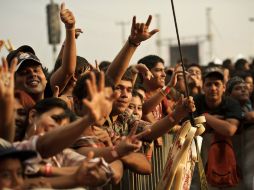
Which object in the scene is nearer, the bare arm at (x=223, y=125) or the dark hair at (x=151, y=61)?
the bare arm at (x=223, y=125)

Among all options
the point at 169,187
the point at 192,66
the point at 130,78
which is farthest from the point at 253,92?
the point at 169,187

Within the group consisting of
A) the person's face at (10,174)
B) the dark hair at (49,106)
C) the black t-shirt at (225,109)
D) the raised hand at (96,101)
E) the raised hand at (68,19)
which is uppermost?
the raised hand at (68,19)

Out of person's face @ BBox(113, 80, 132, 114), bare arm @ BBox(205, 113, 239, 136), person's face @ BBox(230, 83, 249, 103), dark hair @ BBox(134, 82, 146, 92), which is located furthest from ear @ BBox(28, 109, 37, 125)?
person's face @ BBox(230, 83, 249, 103)

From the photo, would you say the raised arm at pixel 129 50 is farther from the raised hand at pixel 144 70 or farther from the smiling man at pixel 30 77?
the raised hand at pixel 144 70

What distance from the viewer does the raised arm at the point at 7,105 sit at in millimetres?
5121

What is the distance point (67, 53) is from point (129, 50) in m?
0.52

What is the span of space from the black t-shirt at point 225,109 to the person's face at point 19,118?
11.9ft

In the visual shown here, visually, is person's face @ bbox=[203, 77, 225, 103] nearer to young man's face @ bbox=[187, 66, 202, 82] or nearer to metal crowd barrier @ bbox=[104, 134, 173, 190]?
metal crowd barrier @ bbox=[104, 134, 173, 190]

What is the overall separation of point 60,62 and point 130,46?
0.95 metres

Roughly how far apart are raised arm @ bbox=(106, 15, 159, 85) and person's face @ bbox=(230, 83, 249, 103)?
12.7 ft

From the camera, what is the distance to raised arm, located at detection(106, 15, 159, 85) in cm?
670

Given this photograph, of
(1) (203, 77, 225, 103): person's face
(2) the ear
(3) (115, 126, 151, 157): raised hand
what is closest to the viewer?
(3) (115, 126, 151, 157): raised hand

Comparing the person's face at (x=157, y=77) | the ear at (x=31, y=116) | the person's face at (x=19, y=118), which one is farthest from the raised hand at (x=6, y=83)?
the person's face at (x=157, y=77)

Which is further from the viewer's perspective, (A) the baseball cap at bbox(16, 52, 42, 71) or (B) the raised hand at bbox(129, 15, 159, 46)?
(B) the raised hand at bbox(129, 15, 159, 46)
